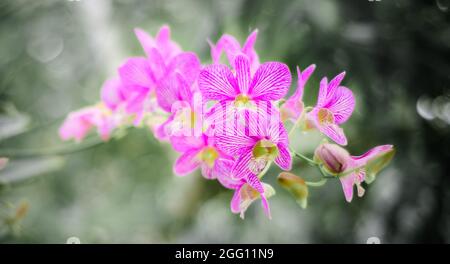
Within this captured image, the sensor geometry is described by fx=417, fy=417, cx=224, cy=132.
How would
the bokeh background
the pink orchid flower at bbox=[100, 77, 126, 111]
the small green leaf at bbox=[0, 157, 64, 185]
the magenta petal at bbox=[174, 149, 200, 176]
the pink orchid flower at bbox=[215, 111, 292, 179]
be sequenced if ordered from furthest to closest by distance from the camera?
the bokeh background < the small green leaf at bbox=[0, 157, 64, 185] < the pink orchid flower at bbox=[100, 77, 126, 111] < the magenta petal at bbox=[174, 149, 200, 176] < the pink orchid flower at bbox=[215, 111, 292, 179]

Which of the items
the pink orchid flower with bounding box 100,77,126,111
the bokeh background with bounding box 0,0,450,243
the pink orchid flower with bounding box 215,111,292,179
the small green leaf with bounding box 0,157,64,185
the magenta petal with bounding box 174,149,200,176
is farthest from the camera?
the bokeh background with bounding box 0,0,450,243

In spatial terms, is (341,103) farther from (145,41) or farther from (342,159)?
(145,41)

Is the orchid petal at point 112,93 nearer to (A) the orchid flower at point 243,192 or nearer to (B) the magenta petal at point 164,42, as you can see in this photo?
(B) the magenta petal at point 164,42

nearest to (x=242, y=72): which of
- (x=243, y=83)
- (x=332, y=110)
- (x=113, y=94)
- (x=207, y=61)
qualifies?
(x=243, y=83)

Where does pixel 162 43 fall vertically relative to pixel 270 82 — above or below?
above

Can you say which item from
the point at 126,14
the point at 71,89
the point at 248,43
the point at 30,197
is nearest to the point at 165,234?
the point at 30,197

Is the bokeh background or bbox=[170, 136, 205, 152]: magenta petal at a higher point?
the bokeh background

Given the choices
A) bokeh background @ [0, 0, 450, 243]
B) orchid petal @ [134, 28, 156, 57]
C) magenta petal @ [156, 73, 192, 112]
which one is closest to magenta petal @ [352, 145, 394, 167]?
magenta petal @ [156, 73, 192, 112]

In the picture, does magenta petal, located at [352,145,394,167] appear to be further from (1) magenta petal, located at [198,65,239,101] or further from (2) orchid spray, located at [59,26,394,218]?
(1) magenta petal, located at [198,65,239,101]
